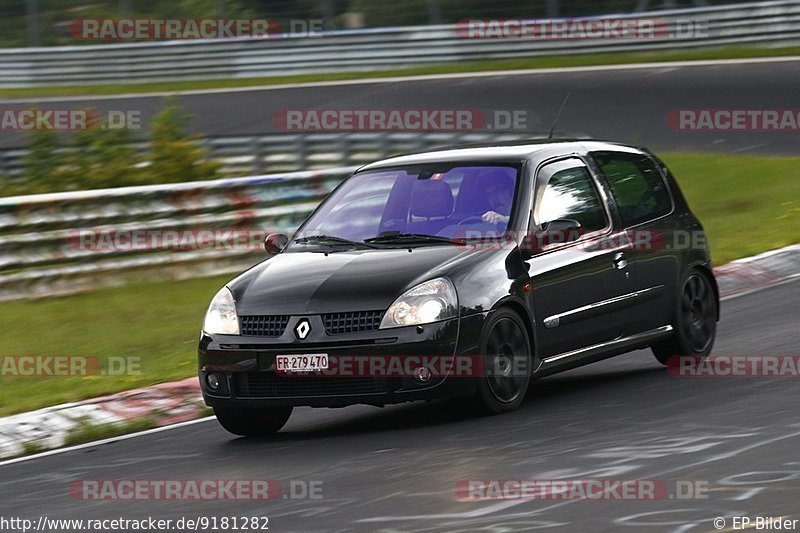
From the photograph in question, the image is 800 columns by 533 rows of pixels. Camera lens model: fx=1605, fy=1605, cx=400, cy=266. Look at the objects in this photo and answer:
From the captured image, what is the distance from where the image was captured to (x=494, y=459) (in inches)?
302

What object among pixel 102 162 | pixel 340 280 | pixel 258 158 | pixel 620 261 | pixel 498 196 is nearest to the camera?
pixel 340 280

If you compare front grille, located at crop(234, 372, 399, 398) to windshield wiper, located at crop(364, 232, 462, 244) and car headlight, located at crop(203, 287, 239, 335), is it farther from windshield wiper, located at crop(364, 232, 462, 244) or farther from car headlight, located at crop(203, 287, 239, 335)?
windshield wiper, located at crop(364, 232, 462, 244)

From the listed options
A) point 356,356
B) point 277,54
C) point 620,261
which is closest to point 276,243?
point 356,356

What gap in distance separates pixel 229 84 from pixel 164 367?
2321 cm

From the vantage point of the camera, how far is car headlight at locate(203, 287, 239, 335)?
8.96 meters

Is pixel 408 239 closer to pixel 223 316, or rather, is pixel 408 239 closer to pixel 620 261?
pixel 223 316

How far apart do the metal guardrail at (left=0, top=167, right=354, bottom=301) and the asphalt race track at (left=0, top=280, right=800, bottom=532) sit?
620 cm

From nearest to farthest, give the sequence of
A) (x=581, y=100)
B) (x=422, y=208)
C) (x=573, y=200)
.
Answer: (x=422, y=208)
(x=573, y=200)
(x=581, y=100)

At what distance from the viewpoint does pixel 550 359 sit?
930 cm

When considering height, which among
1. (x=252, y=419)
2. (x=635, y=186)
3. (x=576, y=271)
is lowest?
(x=252, y=419)

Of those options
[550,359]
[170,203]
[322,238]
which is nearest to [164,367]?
[322,238]

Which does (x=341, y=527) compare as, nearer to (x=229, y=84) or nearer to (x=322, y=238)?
(x=322, y=238)

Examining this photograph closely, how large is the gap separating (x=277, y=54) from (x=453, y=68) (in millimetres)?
4261

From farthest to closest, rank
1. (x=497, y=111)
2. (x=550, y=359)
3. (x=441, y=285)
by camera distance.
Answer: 1. (x=497, y=111)
2. (x=550, y=359)
3. (x=441, y=285)
